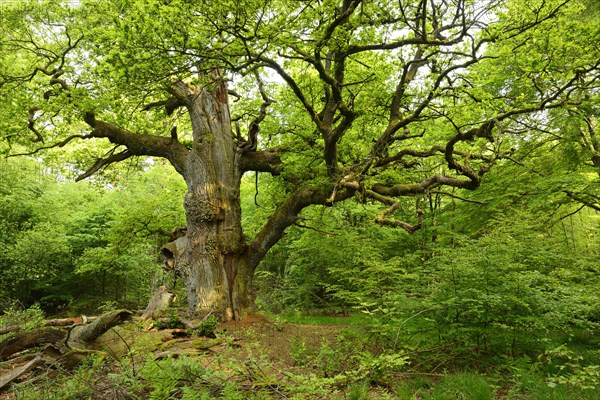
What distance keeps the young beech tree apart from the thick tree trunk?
34mm

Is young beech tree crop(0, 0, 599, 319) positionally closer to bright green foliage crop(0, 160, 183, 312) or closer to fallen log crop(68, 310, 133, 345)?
fallen log crop(68, 310, 133, 345)

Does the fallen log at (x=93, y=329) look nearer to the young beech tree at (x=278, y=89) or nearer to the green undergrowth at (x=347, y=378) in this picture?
the green undergrowth at (x=347, y=378)

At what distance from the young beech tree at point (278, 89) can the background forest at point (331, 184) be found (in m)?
0.06

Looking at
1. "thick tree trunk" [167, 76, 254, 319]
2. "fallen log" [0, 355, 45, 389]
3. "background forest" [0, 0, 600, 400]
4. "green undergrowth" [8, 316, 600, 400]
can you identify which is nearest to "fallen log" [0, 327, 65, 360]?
"background forest" [0, 0, 600, 400]

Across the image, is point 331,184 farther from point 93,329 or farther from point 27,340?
point 27,340

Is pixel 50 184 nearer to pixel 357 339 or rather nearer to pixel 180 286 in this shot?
pixel 180 286

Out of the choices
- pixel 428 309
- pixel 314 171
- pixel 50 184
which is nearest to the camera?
pixel 428 309

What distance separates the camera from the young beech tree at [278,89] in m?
5.82

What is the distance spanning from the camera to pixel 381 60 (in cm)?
808

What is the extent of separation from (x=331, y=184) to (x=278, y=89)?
14.7 feet

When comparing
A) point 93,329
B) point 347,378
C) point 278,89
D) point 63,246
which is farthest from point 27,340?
point 63,246

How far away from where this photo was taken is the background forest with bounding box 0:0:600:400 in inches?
181

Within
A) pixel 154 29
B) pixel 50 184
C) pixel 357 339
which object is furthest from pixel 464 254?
pixel 50 184

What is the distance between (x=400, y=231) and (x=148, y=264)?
11635 millimetres
